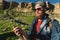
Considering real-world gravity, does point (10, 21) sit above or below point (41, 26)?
below

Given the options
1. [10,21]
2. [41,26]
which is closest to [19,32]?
[41,26]

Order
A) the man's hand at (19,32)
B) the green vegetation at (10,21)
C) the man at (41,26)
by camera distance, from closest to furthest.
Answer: the man's hand at (19,32) < the man at (41,26) < the green vegetation at (10,21)

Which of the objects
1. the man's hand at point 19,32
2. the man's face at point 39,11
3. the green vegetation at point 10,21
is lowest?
the green vegetation at point 10,21

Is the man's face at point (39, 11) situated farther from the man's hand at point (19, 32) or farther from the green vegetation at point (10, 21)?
the green vegetation at point (10, 21)

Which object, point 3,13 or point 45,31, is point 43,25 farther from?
point 3,13

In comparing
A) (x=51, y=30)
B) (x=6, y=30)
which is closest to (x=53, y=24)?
(x=51, y=30)

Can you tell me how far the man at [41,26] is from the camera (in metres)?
1.22

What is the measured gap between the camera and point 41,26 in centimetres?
123

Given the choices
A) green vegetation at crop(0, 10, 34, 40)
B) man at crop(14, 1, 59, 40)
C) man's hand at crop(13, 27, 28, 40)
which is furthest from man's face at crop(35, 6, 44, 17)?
green vegetation at crop(0, 10, 34, 40)

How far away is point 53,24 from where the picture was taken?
1.20 m

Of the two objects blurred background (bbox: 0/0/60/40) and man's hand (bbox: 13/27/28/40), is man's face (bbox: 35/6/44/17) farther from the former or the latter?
blurred background (bbox: 0/0/60/40)

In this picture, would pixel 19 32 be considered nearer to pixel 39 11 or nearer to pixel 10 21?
pixel 39 11

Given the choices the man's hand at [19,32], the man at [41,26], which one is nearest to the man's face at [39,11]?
the man at [41,26]

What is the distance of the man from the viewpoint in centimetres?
122
